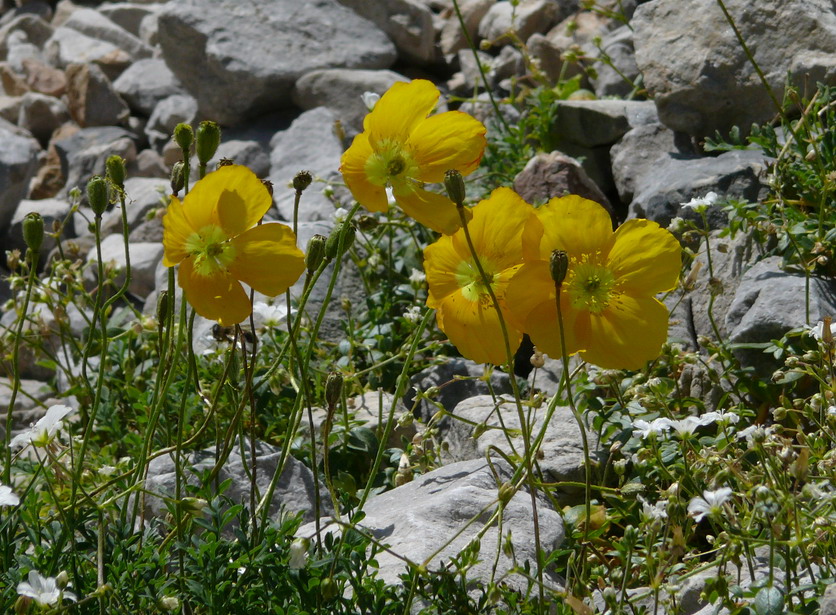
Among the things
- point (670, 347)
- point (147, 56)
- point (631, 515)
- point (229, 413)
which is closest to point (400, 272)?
point (229, 413)

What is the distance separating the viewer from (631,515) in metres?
2.62

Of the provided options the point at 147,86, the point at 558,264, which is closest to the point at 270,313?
the point at 558,264

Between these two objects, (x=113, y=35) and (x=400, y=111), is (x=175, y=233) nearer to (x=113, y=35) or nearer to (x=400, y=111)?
(x=400, y=111)

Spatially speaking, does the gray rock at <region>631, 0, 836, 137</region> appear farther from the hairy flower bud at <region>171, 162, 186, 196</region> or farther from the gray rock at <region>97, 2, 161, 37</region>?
the gray rock at <region>97, 2, 161, 37</region>

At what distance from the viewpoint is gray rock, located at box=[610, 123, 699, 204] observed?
13.8ft

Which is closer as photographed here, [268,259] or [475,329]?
[268,259]

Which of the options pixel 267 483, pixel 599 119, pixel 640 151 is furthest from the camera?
pixel 599 119

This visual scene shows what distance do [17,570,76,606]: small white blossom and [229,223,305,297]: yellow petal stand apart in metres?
0.65

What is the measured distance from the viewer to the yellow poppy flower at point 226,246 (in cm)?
198

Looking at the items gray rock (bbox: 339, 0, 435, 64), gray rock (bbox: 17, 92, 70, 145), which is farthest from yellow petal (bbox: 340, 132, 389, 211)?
gray rock (bbox: 17, 92, 70, 145)

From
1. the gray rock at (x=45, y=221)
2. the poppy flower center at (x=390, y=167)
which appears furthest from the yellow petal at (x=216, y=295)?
the gray rock at (x=45, y=221)

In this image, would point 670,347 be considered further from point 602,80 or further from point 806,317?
point 602,80

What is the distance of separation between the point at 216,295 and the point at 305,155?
12.8 feet

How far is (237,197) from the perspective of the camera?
1.98 m
